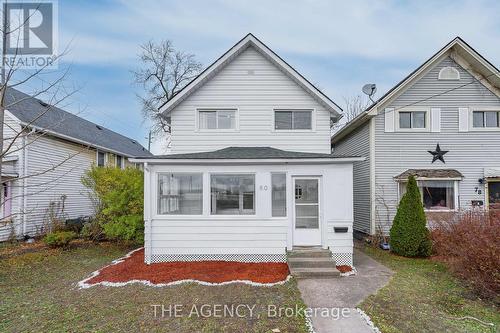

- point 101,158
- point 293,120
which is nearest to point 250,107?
point 293,120

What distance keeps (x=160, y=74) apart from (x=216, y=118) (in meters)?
14.5

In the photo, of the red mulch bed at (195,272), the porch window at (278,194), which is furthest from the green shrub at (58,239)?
the porch window at (278,194)

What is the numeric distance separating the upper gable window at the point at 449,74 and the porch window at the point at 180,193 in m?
10.8

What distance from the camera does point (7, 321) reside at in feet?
14.3

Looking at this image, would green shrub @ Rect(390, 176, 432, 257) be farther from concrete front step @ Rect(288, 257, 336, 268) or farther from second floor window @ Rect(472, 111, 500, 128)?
second floor window @ Rect(472, 111, 500, 128)

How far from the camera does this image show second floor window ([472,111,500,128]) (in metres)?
10.6

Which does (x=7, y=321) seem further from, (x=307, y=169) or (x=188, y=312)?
(x=307, y=169)

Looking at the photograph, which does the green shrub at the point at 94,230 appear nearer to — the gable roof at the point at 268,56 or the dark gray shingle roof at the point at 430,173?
the gable roof at the point at 268,56

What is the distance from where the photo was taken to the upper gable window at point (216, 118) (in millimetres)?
9789

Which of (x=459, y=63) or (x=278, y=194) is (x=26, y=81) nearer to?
(x=278, y=194)

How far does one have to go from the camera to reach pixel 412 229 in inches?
335

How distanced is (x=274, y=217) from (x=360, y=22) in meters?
11.4

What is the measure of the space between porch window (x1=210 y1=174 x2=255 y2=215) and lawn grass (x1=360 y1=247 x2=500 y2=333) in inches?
154

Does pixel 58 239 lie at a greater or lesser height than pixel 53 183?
lesser
